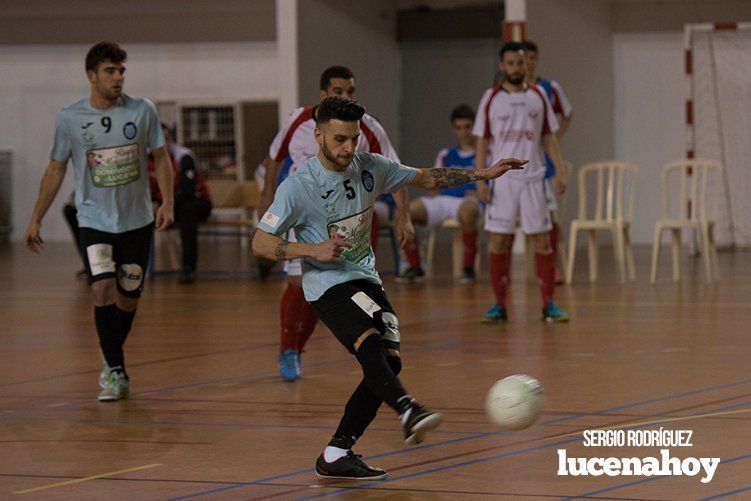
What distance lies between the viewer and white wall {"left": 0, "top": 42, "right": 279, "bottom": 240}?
19141 millimetres

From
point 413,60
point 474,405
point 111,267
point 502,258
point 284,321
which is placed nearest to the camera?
point 474,405

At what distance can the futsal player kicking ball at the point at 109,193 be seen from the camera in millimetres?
6121

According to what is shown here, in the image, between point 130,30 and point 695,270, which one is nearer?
point 695,270

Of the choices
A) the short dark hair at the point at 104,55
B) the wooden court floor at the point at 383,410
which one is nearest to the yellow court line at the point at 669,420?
the wooden court floor at the point at 383,410

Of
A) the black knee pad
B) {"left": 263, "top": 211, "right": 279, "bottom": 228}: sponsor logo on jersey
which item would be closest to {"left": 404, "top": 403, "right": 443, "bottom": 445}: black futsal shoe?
the black knee pad

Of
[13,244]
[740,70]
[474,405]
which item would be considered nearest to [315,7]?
[740,70]

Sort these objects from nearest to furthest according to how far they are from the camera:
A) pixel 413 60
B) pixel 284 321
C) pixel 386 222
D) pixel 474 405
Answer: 1. pixel 474 405
2. pixel 284 321
3. pixel 386 222
4. pixel 413 60

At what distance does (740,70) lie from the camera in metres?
15.2

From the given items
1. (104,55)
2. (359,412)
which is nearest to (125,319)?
(104,55)

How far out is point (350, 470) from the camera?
436 centimetres

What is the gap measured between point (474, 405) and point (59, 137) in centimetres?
239

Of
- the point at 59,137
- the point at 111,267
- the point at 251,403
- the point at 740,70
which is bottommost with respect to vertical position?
the point at 251,403

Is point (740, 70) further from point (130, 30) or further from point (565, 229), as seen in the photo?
point (130, 30)

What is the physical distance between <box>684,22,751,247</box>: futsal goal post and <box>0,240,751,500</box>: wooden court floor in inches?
193
